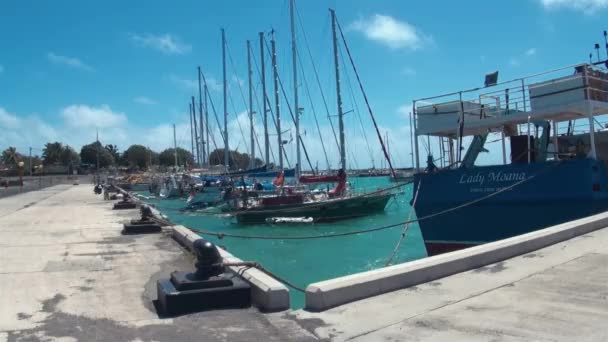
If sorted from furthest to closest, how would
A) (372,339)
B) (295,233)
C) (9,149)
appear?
1. (9,149)
2. (295,233)
3. (372,339)

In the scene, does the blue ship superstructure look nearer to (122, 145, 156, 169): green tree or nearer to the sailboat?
the sailboat

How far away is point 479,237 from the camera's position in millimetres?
14320

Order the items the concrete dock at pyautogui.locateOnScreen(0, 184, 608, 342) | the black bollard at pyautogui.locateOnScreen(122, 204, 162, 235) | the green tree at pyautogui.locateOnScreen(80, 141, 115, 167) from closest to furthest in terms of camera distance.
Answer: the concrete dock at pyautogui.locateOnScreen(0, 184, 608, 342)
the black bollard at pyautogui.locateOnScreen(122, 204, 162, 235)
the green tree at pyautogui.locateOnScreen(80, 141, 115, 167)

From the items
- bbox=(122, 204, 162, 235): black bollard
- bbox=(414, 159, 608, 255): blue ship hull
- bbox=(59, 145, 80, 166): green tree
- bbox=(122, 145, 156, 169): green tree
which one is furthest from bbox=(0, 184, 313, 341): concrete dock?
bbox=(59, 145, 80, 166): green tree

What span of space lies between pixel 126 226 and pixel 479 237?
9601 mm

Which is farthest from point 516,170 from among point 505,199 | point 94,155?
point 94,155

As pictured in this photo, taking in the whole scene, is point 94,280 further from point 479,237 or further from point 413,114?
point 413,114

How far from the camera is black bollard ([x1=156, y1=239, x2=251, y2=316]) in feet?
20.0

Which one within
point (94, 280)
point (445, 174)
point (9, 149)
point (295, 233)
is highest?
point (9, 149)

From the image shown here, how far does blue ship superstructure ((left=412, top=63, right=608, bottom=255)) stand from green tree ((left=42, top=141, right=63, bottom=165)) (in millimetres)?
160091

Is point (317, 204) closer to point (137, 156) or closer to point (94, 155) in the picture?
point (137, 156)

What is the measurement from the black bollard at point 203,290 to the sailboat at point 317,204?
957 inches

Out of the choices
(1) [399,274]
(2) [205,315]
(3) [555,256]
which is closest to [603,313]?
(1) [399,274]

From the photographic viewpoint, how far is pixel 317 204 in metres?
31.6
